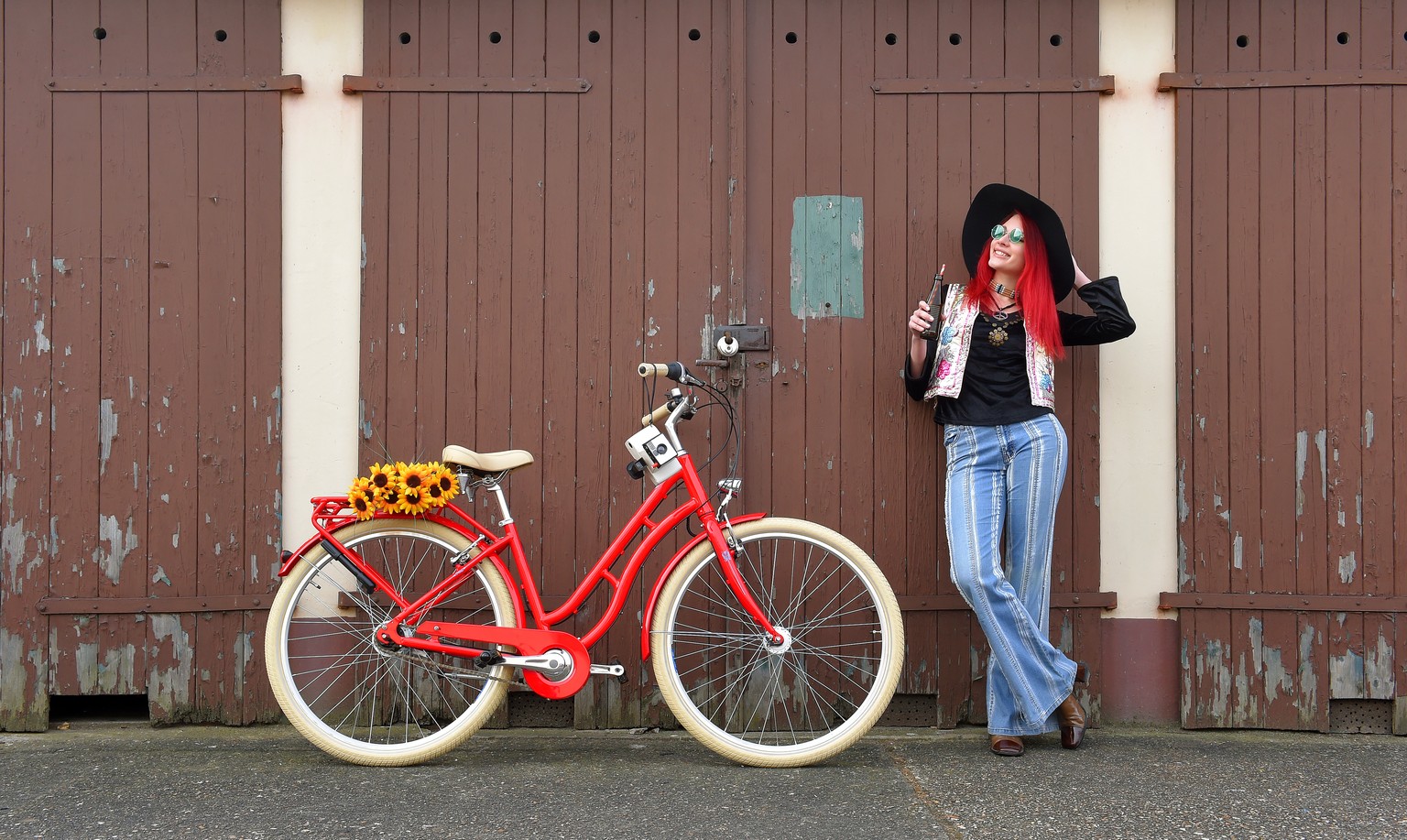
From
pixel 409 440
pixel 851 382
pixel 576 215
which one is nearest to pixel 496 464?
pixel 409 440

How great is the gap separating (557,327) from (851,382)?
3.36ft

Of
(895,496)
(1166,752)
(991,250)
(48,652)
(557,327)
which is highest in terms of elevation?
(991,250)

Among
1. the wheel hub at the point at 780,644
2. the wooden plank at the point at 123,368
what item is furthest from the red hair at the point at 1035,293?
the wooden plank at the point at 123,368

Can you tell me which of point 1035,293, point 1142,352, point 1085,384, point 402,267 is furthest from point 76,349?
point 1142,352

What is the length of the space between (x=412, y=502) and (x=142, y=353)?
4.10 ft

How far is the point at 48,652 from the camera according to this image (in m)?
3.55

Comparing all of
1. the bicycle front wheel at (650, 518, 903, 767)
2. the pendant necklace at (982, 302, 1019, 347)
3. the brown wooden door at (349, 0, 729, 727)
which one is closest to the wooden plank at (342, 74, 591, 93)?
the brown wooden door at (349, 0, 729, 727)

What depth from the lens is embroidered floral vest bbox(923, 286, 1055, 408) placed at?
10.9 ft

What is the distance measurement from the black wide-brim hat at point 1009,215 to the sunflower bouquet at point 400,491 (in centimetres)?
183

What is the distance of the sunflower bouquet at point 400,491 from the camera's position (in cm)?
309

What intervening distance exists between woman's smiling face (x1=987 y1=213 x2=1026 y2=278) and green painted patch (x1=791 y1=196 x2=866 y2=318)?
0.46 meters

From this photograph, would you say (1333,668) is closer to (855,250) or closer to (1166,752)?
(1166,752)

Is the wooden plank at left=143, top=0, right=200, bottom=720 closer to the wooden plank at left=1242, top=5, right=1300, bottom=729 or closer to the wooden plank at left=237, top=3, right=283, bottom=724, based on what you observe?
the wooden plank at left=237, top=3, right=283, bottom=724

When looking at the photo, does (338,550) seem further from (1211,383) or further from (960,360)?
(1211,383)
